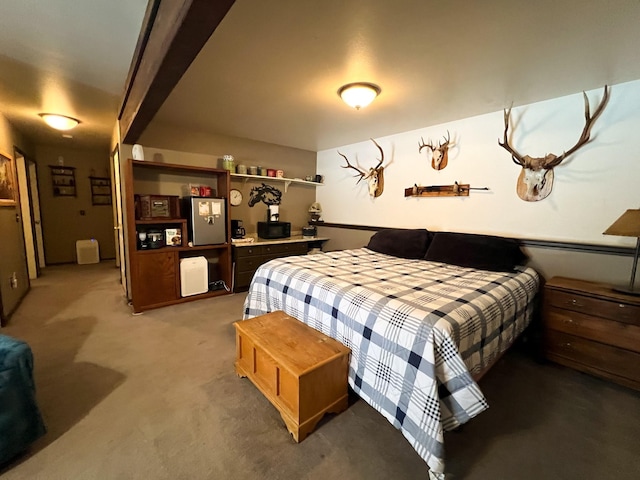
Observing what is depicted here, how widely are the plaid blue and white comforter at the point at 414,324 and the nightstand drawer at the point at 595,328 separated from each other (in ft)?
0.65

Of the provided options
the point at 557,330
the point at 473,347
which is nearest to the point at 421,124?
the point at 557,330

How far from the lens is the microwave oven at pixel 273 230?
4219 mm

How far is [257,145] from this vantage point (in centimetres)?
434

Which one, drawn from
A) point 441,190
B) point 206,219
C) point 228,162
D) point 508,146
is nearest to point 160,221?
point 206,219

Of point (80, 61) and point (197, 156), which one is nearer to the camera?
point (80, 61)

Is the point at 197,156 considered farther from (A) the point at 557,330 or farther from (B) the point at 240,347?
(A) the point at 557,330

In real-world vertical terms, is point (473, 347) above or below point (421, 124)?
below

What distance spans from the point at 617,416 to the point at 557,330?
62 centimetres

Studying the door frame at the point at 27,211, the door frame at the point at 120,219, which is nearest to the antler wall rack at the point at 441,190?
the door frame at the point at 120,219

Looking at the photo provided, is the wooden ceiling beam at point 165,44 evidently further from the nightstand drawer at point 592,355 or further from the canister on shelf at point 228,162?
the nightstand drawer at point 592,355

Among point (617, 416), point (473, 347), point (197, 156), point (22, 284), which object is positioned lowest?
point (617, 416)

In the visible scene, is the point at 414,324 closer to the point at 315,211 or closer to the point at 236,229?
the point at 236,229

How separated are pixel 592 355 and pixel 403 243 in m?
1.83

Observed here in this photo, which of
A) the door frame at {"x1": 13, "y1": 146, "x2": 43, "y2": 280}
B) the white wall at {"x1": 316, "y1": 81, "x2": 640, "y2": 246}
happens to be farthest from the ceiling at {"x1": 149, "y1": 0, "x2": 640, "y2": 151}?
the door frame at {"x1": 13, "y1": 146, "x2": 43, "y2": 280}
